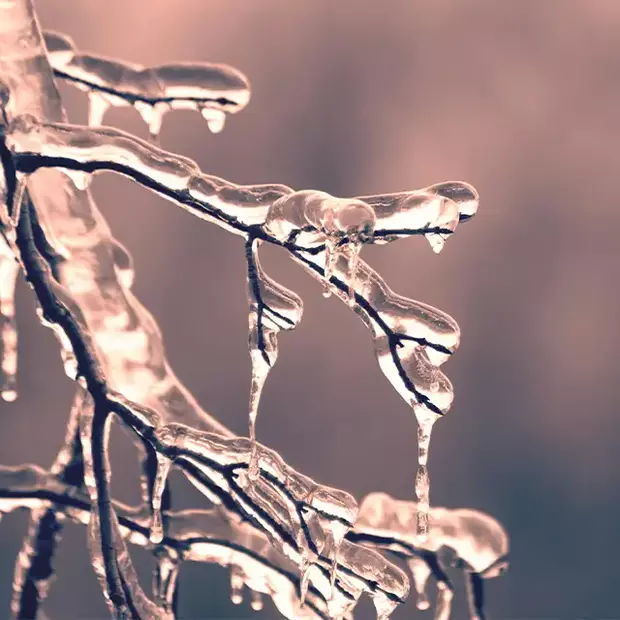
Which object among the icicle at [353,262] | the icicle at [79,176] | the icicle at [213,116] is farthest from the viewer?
the icicle at [213,116]

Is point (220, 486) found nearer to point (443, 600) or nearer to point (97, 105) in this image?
point (443, 600)

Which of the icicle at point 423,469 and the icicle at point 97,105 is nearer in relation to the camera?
the icicle at point 423,469

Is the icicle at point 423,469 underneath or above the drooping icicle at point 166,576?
above

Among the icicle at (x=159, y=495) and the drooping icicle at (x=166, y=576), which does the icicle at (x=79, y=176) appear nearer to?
the icicle at (x=159, y=495)

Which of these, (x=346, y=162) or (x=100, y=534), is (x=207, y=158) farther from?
(x=100, y=534)

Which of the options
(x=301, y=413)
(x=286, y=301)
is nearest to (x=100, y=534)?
(x=286, y=301)

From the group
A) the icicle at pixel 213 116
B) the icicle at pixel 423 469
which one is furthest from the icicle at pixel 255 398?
the icicle at pixel 213 116

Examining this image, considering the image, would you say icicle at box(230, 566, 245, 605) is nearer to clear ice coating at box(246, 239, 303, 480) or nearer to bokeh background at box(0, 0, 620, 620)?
clear ice coating at box(246, 239, 303, 480)

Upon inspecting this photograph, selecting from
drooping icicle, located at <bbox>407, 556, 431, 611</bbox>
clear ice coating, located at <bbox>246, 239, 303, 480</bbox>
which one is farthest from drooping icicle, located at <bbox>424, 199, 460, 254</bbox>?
drooping icicle, located at <bbox>407, 556, 431, 611</bbox>

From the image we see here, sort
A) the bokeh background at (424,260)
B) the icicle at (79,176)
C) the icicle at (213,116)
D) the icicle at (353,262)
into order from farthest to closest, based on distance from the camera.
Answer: the bokeh background at (424,260), the icicle at (213,116), the icicle at (79,176), the icicle at (353,262)
